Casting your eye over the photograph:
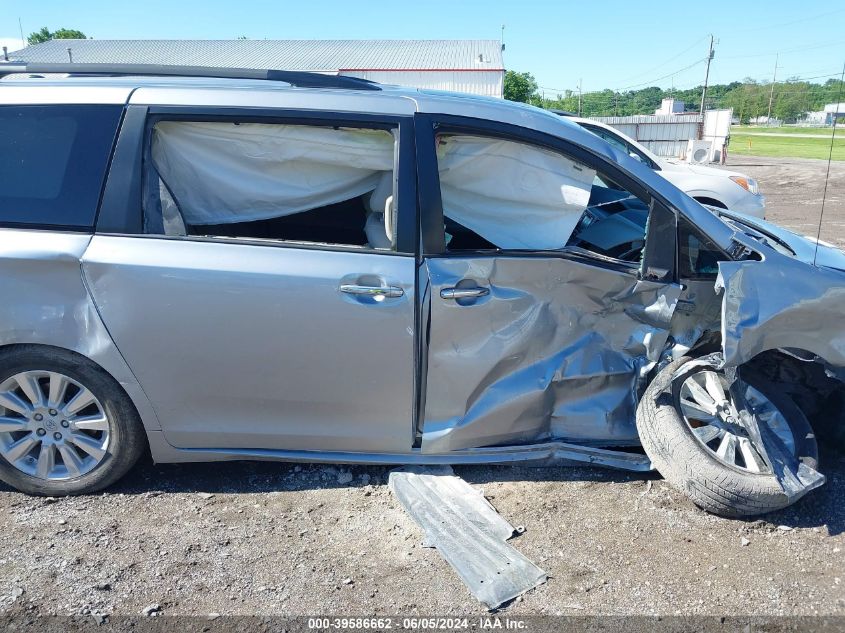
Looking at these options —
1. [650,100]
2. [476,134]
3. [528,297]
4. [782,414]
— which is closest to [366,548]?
[528,297]

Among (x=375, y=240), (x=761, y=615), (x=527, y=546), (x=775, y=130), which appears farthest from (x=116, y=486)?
(x=775, y=130)

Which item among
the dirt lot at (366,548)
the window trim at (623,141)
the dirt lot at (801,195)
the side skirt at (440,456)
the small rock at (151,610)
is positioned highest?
the window trim at (623,141)

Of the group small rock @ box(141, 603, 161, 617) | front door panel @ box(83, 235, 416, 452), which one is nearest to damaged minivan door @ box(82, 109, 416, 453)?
front door panel @ box(83, 235, 416, 452)

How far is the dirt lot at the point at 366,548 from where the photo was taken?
2.66m

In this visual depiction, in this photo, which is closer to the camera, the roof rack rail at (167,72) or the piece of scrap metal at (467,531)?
the piece of scrap metal at (467,531)

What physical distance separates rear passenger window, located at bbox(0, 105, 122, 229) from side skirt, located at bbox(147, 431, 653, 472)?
1121 millimetres

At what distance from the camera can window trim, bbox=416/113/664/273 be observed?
3.05 metres

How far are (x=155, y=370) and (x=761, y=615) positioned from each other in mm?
2752

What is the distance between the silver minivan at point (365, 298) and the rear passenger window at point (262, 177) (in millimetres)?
12

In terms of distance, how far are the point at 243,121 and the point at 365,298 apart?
994 millimetres

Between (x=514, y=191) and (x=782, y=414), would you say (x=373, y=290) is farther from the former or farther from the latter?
(x=782, y=414)

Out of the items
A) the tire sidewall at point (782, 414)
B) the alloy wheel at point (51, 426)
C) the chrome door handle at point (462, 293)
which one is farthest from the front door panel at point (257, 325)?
the tire sidewall at point (782, 414)

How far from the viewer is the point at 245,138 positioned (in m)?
3.19

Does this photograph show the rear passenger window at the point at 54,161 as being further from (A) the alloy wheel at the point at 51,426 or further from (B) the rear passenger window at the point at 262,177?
(A) the alloy wheel at the point at 51,426
